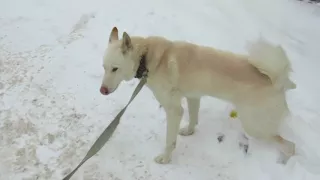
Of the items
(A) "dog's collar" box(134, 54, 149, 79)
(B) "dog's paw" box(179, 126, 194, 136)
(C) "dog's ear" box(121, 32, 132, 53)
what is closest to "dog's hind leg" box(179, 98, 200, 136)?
(B) "dog's paw" box(179, 126, 194, 136)

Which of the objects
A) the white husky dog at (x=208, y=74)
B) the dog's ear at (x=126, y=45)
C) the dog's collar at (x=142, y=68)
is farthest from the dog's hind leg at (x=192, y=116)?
the dog's ear at (x=126, y=45)

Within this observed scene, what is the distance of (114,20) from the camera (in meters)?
5.54

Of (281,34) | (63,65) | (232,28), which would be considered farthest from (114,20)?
(281,34)

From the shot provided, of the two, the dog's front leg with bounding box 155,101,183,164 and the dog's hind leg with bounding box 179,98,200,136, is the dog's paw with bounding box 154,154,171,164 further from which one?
the dog's hind leg with bounding box 179,98,200,136

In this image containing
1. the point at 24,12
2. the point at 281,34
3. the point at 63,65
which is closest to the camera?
the point at 63,65

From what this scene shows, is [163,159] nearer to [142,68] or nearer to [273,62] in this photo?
[142,68]

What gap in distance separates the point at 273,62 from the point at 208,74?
49 centimetres

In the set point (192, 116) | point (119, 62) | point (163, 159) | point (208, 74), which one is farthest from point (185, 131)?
point (119, 62)

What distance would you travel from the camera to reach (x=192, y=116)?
3891mm

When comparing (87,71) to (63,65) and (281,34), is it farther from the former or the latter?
(281,34)

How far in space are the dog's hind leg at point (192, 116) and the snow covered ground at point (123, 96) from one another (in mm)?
71

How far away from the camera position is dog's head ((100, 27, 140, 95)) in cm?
327

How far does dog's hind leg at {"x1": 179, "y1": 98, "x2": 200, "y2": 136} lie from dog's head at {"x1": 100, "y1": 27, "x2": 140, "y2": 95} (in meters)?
0.72

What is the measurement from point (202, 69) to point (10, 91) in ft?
7.21
